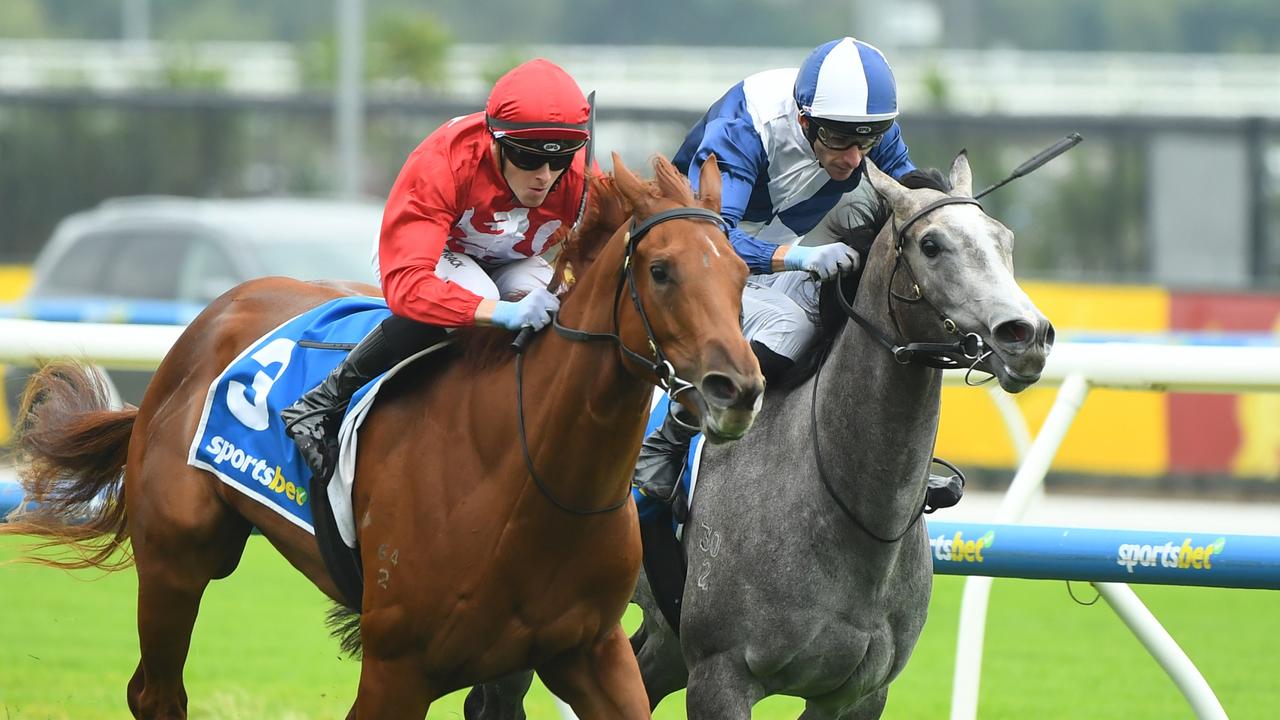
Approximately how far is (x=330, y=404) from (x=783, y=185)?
1.32 meters

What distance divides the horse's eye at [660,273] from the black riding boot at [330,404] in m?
0.91

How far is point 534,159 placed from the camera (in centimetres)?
403

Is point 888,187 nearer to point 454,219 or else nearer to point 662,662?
point 454,219

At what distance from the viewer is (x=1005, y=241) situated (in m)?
4.01

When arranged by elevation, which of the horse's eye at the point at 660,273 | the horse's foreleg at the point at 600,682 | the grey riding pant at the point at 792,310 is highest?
the horse's eye at the point at 660,273

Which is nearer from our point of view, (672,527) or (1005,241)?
(1005,241)

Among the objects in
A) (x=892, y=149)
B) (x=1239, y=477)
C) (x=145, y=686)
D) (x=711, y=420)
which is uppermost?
(x=892, y=149)

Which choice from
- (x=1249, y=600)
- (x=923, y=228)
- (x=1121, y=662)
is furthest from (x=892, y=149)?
(x=1249, y=600)

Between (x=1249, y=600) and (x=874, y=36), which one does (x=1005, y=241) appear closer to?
(x=1249, y=600)

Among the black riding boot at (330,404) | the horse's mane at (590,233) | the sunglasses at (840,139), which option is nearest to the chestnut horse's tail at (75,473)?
the black riding boot at (330,404)

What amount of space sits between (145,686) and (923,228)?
2.44 m

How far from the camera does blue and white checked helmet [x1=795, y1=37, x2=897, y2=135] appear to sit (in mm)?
4246

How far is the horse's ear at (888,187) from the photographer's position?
4172mm

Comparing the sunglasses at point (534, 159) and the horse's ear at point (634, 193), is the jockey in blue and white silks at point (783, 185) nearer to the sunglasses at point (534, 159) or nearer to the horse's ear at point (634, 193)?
the sunglasses at point (534, 159)
